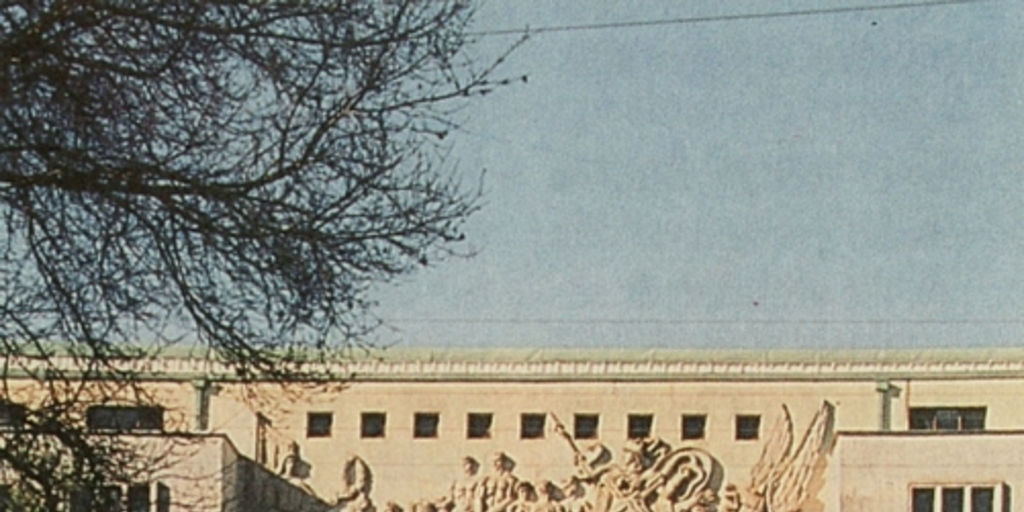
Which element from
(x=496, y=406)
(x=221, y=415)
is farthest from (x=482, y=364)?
(x=221, y=415)

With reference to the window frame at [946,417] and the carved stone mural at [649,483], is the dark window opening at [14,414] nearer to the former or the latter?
the carved stone mural at [649,483]

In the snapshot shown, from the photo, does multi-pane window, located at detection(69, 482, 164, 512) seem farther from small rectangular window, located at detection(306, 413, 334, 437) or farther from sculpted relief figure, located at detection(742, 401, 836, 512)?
sculpted relief figure, located at detection(742, 401, 836, 512)

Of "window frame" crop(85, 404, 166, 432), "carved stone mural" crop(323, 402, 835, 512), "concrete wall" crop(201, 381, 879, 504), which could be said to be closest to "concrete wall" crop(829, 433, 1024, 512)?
"carved stone mural" crop(323, 402, 835, 512)

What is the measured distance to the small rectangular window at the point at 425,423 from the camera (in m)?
40.8

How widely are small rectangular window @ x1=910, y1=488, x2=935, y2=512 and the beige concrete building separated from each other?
0.66 metres

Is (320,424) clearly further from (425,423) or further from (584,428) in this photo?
(584,428)

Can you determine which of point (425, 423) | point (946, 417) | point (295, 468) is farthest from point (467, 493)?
point (946, 417)

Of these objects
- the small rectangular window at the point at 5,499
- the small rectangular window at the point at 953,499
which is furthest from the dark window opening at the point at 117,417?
the small rectangular window at the point at 953,499

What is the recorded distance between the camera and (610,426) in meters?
40.6

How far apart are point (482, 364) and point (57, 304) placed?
26.7m

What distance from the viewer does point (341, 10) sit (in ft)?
46.6

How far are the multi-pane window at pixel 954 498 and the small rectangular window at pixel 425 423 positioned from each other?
7779mm

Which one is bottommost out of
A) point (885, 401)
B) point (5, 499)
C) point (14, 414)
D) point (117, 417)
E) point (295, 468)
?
point (5, 499)

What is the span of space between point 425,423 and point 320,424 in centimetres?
170
